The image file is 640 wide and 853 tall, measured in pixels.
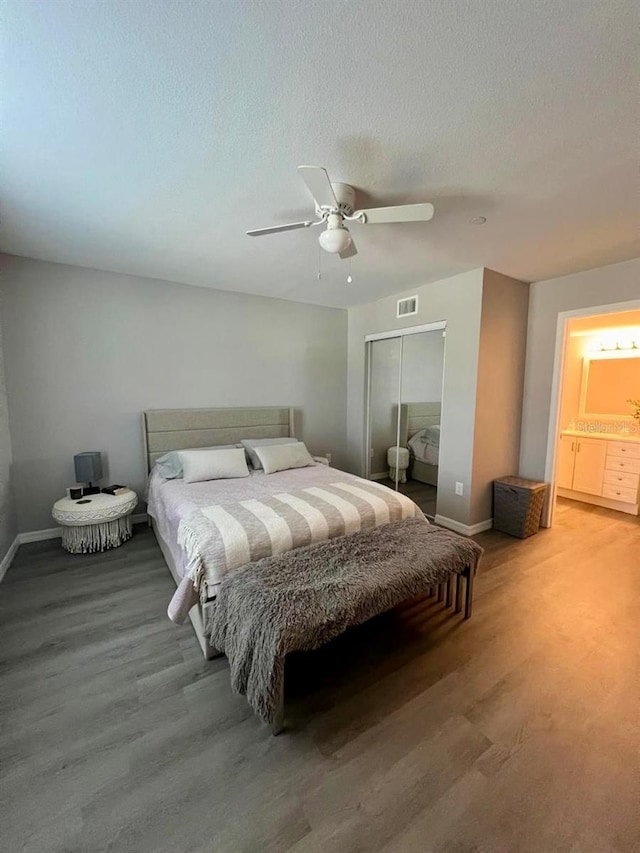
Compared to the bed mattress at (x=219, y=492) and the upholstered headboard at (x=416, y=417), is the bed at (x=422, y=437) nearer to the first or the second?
the upholstered headboard at (x=416, y=417)

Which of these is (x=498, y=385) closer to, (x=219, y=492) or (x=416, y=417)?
(x=416, y=417)

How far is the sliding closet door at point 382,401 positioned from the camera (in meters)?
4.25

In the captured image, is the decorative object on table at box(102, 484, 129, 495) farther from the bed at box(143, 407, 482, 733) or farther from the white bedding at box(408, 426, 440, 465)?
the white bedding at box(408, 426, 440, 465)

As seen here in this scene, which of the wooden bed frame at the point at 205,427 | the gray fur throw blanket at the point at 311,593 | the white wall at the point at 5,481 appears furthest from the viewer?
the wooden bed frame at the point at 205,427

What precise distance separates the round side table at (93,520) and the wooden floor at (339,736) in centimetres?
60

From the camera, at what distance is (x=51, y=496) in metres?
3.23

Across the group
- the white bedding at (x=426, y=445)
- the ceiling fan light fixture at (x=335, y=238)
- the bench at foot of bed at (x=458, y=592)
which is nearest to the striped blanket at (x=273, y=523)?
the bench at foot of bed at (x=458, y=592)

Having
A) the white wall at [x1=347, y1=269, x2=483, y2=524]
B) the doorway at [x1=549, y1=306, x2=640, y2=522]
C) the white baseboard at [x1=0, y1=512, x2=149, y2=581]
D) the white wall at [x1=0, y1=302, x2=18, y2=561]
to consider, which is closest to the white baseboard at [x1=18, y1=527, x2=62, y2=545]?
the white baseboard at [x1=0, y1=512, x2=149, y2=581]

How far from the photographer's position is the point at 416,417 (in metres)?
4.04

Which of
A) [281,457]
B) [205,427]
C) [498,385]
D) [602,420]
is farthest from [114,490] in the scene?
[602,420]

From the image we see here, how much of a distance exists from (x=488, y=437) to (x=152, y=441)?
11.3 feet

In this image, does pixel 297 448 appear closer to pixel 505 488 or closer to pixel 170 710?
pixel 505 488

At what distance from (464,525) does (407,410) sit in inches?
56.5

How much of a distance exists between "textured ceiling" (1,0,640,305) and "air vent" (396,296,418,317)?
4.43 feet
